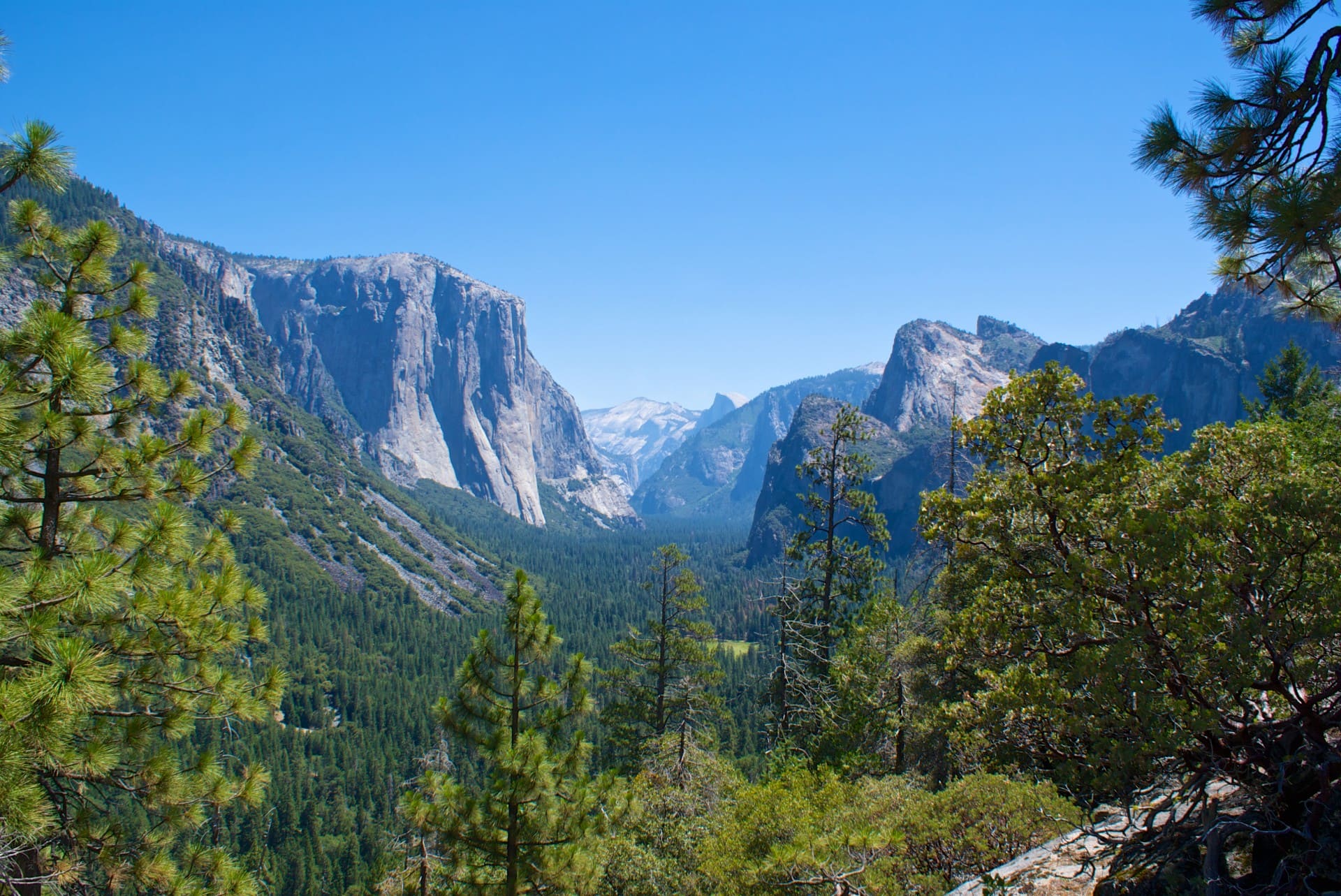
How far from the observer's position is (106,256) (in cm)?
710

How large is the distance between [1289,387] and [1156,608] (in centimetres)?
3491

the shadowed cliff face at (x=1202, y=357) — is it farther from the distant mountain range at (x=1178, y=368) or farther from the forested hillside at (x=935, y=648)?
the forested hillside at (x=935, y=648)

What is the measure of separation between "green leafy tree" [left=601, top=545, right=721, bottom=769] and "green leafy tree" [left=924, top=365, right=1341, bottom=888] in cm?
1273

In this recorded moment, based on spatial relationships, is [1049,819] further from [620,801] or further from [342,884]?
[342,884]

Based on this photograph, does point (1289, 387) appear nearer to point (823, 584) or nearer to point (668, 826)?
point (823, 584)

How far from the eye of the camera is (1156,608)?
18.2ft

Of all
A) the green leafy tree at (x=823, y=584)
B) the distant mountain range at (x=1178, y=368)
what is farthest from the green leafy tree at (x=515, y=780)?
the distant mountain range at (x=1178, y=368)

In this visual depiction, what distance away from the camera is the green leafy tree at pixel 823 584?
18484 mm

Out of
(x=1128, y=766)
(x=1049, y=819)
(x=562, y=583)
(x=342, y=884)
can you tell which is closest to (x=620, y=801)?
(x=1049, y=819)

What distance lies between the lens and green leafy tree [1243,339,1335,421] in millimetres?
26719

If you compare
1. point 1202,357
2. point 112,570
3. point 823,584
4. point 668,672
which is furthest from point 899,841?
point 1202,357

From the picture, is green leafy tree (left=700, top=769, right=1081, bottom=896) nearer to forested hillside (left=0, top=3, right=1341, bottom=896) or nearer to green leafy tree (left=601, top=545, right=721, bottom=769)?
forested hillside (left=0, top=3, right=1341, bottom=896)

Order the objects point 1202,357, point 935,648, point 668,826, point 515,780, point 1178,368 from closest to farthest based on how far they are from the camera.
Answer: point 935,648 → point 515,780 → point 668,826 → point 1202,357 → point 1178,368

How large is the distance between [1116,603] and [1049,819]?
3.95 m
